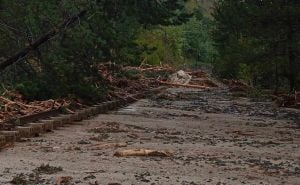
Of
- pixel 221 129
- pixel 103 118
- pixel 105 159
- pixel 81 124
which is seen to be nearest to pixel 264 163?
pixel 105 159

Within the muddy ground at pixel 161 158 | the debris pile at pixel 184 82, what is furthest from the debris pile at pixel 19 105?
the debris pile at pixel 184 82

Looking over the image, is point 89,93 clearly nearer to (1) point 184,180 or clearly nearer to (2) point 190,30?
(1) point 184,180

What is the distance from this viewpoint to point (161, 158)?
7.30 m

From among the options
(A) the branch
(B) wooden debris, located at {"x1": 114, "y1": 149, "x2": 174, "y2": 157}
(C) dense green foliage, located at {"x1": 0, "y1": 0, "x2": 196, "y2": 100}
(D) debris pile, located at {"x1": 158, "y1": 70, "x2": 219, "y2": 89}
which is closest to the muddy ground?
(B) wooden debris, located at {"x1": 114, "y1": 149, "x2": 174, "y2": 157}

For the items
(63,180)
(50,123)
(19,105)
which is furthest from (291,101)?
(63,180)

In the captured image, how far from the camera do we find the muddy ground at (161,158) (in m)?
6.03

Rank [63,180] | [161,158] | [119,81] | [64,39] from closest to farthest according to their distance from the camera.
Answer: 1. [63,180]
2. [161,158]
3. [64,39]
4. [119,81]

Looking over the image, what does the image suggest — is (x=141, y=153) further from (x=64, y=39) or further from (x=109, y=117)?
(x=64, y=39)

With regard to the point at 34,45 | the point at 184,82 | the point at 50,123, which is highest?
the point at 34,45

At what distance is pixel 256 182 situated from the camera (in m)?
5.93

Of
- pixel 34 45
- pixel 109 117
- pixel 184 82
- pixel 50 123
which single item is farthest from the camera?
pixel 184 82

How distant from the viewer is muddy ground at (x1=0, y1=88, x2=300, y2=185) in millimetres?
6027

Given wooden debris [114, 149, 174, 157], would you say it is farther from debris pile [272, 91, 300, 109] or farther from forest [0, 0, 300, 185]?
debris pile [272, 91, 300, 109]

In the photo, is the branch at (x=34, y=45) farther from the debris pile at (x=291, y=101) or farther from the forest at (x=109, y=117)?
the debris pile at (x=291, y=101)
